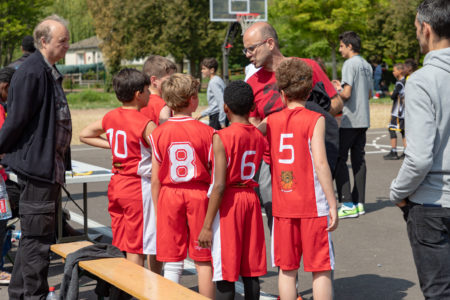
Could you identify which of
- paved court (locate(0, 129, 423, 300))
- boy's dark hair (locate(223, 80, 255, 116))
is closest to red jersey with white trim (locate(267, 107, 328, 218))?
boy's dark hair (locate(223, 80, 255, 116))

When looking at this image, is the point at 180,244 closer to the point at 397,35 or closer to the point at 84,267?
the point at 84,267

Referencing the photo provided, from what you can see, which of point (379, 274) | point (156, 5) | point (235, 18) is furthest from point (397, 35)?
point (379, 274)

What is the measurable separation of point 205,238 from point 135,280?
1.71ft

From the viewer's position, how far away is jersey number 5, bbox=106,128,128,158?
4.93 m

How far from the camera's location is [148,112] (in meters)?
5.48

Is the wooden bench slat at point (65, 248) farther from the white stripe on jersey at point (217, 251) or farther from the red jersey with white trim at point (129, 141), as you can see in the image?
the white stripe on jersey at point (217, 251)

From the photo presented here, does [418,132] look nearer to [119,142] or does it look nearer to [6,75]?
[119,142]

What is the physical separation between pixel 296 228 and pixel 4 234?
8.90ft

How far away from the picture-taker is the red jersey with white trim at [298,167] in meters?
4.18

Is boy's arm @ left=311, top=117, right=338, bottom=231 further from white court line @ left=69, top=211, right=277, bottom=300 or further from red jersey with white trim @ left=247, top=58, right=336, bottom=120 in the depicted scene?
white court line @ left=69, top=211, right=277, bottom=300

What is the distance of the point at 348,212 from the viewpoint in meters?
8.38

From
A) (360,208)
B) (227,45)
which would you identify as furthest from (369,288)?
(227,45)

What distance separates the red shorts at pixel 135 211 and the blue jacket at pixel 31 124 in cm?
57

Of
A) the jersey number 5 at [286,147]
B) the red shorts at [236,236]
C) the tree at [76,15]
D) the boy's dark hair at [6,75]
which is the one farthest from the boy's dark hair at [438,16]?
the tree at [76,15]
